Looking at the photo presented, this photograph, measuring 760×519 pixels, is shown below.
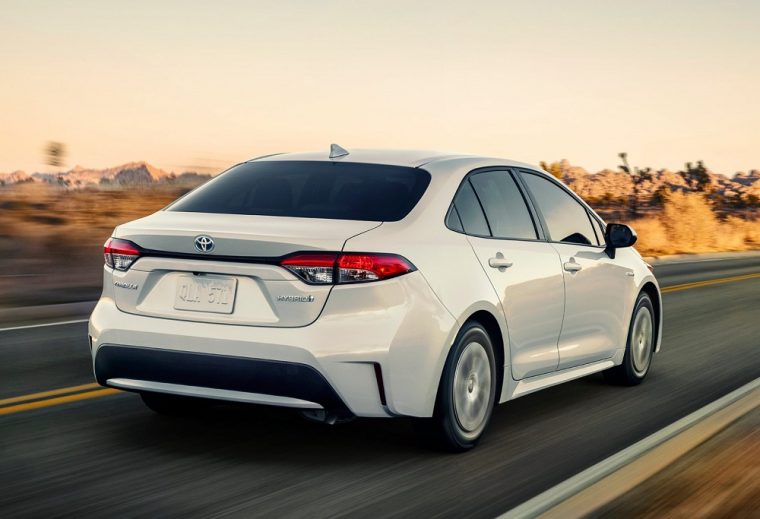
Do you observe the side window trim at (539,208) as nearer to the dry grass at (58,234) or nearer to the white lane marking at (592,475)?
the white lane marking at (592,475)

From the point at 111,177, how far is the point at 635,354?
2220 cm

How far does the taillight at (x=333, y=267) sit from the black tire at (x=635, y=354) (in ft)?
11.8

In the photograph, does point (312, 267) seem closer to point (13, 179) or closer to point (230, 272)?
point (230, 272)

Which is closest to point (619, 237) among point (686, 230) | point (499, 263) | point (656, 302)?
point (656, 302)

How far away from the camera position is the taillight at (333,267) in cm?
A: 547

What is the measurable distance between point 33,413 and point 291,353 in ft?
7.93

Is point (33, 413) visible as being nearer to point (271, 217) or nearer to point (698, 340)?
point (271, 217)

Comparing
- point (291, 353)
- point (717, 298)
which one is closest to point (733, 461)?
point (291, 353)

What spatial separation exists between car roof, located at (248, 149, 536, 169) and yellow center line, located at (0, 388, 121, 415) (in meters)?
2.00

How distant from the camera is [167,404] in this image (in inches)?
273

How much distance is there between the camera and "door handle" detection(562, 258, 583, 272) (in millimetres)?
7367

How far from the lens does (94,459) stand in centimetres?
586

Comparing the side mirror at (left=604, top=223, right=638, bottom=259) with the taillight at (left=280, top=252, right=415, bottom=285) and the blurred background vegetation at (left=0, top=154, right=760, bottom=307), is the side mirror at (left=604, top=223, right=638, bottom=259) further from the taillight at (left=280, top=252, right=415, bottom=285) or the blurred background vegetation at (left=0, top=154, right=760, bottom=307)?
the blurred background vegetation at (left=0, top=154, right=760, bottom=307)

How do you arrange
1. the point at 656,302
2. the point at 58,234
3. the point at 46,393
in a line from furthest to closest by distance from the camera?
the point at 58,234 < the point at 656,302 < the point at 46,393
